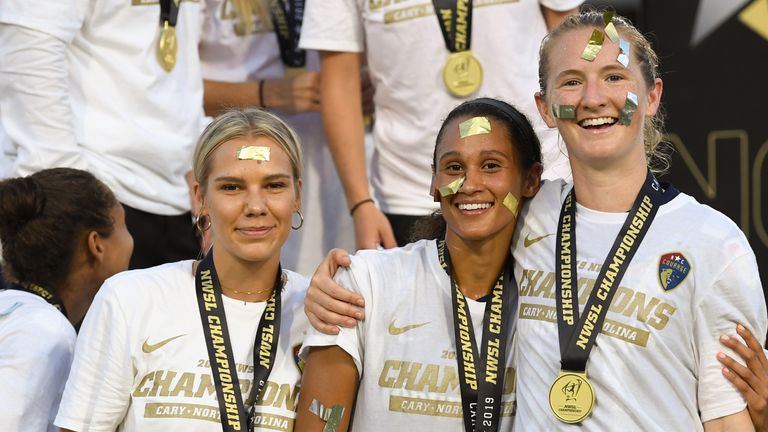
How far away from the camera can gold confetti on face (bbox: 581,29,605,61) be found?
3.57 metres

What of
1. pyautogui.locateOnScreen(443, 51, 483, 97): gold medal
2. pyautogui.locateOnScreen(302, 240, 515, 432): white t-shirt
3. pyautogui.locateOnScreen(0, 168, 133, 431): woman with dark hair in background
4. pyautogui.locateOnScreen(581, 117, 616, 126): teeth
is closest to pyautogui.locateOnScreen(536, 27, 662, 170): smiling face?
pyautogui.locateOnScreen(581, 117, 616, 126): teeth

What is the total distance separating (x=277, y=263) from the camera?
3797 mm

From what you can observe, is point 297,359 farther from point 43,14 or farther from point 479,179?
point 43,14

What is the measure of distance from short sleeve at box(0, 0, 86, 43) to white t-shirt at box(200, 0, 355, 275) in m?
0.99

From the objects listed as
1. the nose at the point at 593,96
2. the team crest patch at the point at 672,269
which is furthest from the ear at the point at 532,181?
the team crest patch at the point at 672,269

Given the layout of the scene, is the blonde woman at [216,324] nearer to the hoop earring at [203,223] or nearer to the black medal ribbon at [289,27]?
the hoop earring at [203,223]

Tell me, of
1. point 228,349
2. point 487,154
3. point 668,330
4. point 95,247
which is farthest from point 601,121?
point 95,247

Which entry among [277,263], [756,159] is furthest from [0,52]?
[756,159]

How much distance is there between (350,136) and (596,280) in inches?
63.2

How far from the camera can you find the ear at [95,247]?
4223 millimetres

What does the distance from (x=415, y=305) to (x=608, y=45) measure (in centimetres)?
95

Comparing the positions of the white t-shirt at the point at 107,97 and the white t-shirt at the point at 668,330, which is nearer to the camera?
the white t-shirt at the point at 668,330

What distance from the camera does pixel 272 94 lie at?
518 centimetres

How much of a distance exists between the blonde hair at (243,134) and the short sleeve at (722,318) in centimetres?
132
